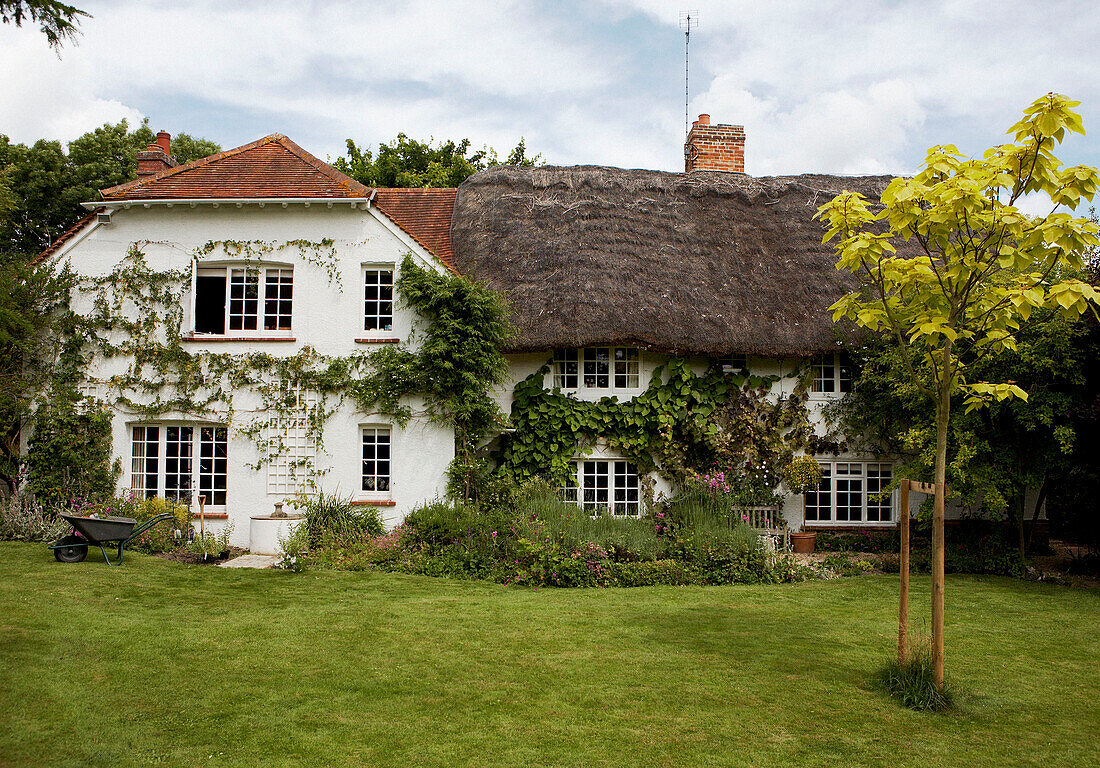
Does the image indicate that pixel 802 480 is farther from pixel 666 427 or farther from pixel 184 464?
pixel 184 464

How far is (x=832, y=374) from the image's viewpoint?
14844 millimetres

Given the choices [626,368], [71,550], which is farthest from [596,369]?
→ [71,550]

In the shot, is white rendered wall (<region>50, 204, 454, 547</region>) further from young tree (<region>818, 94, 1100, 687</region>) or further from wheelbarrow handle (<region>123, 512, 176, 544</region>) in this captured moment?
young tree (<region>818, 94, 1100, 687</region>)

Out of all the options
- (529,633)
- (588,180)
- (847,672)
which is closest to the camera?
(847,672)

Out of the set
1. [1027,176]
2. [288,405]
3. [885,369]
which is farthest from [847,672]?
[288,405]

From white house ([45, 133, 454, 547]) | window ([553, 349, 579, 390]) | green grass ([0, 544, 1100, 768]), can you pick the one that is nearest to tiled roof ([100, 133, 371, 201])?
white house ([45, 133, 454, 547])

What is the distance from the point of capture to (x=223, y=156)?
1413 cm

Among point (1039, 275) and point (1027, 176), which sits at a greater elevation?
point (1027, 176)

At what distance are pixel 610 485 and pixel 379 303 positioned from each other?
5.44 metres

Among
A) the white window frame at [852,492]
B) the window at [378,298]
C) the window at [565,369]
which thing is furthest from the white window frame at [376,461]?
the white window frame at [852,492]

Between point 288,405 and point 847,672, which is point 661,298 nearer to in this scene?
point 288,405

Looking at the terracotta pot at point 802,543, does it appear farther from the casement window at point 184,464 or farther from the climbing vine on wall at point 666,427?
the casement window at point 184,464

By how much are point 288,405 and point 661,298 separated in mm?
7000

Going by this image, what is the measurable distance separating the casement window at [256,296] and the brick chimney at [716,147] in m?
10.4
